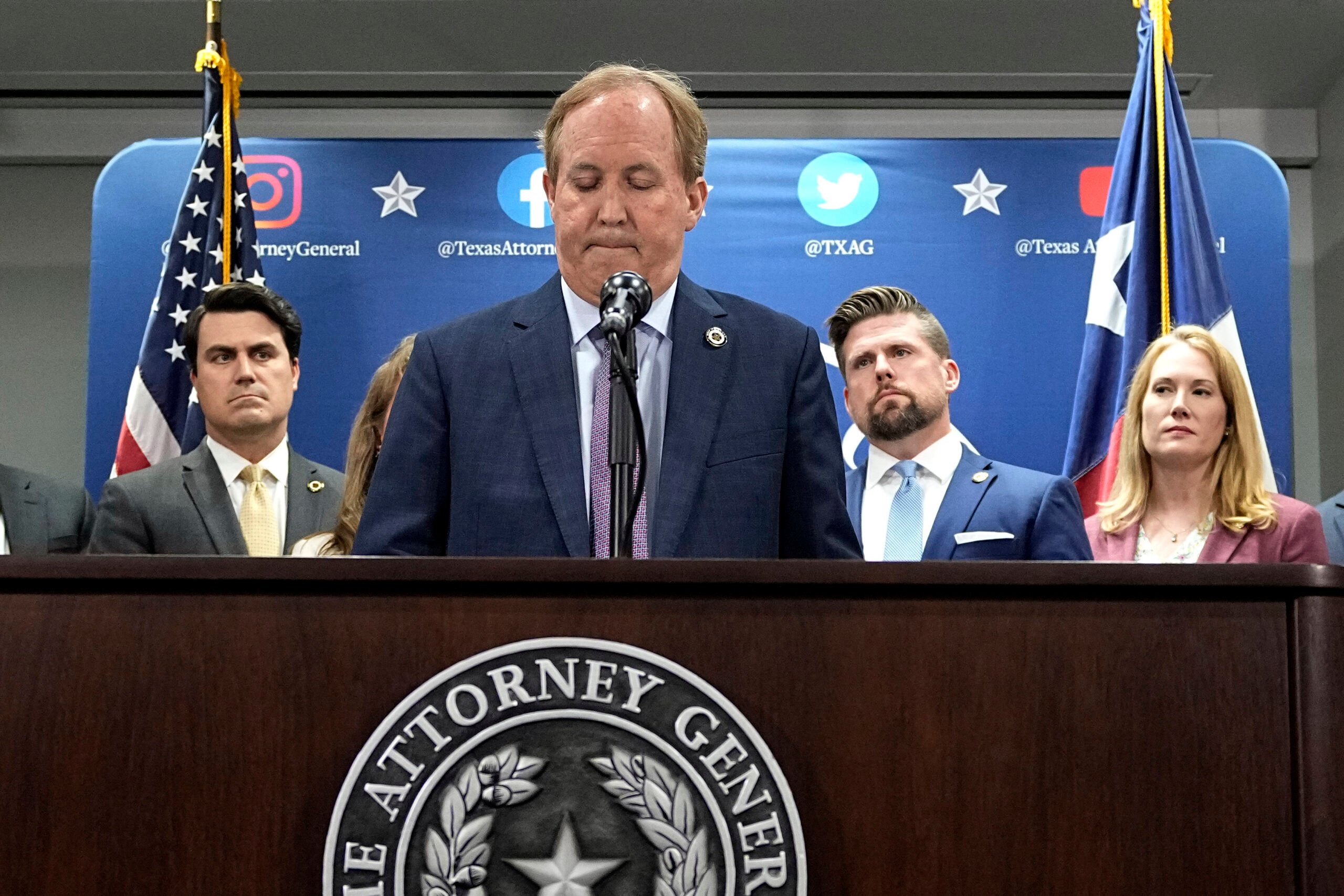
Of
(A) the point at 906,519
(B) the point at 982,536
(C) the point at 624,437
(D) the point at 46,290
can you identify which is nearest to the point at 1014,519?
(B) the point at 982,536

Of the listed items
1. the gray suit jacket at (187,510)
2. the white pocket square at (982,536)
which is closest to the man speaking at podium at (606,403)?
the white pocket square at (982,536)

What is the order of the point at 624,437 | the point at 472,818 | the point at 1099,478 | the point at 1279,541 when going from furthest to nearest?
the point at 1099,478 → the point at 1279,541 → the point at 624,437 → the point at 472,818

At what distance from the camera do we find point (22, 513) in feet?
11.5

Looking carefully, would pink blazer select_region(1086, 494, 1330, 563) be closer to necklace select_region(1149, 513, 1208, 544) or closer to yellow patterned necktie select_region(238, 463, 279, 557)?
necklace select_region(1149, 513, 1208, 544)

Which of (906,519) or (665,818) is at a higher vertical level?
(906,519)

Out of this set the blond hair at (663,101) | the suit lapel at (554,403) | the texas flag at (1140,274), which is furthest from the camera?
the texas flag at (1140,274)

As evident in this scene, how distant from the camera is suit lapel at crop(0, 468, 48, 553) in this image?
11.4ft

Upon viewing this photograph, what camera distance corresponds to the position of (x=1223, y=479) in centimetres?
305

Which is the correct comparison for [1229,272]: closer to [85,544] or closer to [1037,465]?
[1037,465]

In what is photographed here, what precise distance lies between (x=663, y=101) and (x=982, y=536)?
4.15ft

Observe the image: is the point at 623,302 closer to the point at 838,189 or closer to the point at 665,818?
the point at 665,818

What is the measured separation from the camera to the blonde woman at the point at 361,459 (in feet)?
9.71

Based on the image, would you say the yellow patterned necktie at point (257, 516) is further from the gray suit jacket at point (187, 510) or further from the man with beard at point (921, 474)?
the man with beard at point (921, 474)

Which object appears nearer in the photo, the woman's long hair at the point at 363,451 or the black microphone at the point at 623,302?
the black microphone at the point at 623,302
